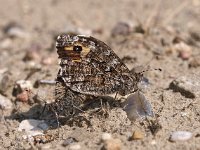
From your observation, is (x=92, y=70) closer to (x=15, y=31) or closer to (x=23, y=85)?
(x=23, y=85)

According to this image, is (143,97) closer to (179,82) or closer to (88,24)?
(179,82)

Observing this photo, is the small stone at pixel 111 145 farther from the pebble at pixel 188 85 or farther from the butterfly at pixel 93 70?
the pebble at pixel 188 85

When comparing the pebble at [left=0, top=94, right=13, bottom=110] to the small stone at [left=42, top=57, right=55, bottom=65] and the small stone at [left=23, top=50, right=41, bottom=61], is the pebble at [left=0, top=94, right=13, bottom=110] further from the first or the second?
the small stone at [left=23, top=50, right=41, bottom=61]

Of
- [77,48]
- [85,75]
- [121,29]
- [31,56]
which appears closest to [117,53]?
[121,29]

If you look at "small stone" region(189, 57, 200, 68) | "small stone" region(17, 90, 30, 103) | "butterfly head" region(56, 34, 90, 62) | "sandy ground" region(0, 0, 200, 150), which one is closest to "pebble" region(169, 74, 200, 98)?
"sandy ground" region(0, 0, 200, 150)

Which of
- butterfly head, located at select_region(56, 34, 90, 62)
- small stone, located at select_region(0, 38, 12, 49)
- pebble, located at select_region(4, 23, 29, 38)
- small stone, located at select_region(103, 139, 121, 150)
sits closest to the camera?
small stone, located at select_region(103, 139, 121, 150)

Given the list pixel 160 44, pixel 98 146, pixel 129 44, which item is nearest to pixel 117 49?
pixel 129 44

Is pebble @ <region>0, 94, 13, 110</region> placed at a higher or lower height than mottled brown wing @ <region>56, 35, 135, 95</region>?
lower
